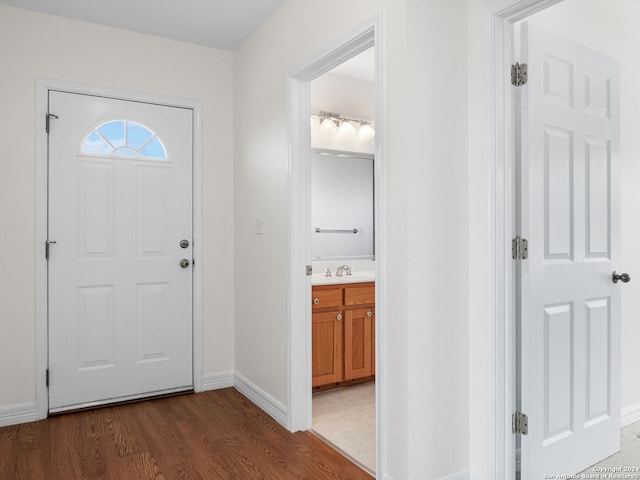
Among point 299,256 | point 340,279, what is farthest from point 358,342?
point 299,256

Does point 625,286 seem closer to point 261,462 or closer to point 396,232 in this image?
point 396,232

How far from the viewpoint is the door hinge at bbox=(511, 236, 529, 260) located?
1.85 m

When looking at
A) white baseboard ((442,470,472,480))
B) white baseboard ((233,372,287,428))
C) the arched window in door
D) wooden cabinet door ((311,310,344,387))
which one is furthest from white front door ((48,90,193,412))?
white baseboard ((442,470,472,480))

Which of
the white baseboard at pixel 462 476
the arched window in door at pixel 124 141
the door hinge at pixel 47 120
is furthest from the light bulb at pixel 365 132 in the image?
the white baseboard at pixel 462 476

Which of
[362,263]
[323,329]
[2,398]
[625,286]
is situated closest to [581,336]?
[625,286]

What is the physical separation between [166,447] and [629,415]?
102 inches

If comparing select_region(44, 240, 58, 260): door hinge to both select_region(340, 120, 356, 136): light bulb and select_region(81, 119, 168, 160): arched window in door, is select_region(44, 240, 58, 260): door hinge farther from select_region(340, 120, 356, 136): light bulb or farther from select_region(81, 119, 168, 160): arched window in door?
select_region(340, 120, 356, 136): light bulb

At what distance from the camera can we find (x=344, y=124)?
12.8 ft

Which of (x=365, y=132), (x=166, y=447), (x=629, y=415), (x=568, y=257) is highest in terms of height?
(x=365, y=132)

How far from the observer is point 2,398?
274 centimetres

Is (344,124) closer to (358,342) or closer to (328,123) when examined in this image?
(328,123)

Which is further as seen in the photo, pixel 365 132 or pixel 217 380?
pixel 365 132

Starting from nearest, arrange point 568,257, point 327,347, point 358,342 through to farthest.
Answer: point 568,257 → point 327,347 → point 358,342

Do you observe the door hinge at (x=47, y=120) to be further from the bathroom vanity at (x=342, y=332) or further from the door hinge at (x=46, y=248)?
the bathroom vanity at (x=342, y=332)
